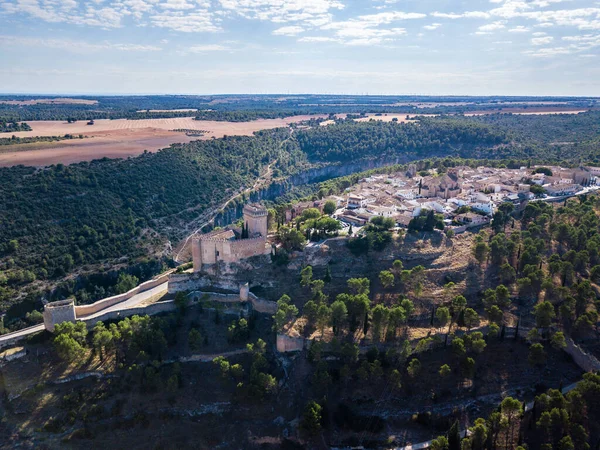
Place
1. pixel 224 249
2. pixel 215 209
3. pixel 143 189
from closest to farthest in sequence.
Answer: pixel 224 249, pixel 143 189, pixel 215 209

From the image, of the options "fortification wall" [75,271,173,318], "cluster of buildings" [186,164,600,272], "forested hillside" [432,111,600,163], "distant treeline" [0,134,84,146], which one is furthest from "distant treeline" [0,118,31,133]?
"forested hillside" [432,111,600,163]

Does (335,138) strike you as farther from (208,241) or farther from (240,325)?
(240,325)

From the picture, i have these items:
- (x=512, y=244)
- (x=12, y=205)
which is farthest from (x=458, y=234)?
(x=12, y=205)

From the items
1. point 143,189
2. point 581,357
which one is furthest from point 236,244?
point 143,189

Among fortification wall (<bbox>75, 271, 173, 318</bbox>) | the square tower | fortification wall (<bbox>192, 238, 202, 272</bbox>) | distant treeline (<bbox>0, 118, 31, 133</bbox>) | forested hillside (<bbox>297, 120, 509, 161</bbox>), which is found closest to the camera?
fortification wall (<bbox>75, 271, 173, 318</bbox>)

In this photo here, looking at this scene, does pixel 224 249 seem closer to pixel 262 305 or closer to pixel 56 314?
pixel 262 305

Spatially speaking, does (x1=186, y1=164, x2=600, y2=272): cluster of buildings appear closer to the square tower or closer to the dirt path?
the square tower

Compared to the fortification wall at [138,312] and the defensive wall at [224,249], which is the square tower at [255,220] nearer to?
the defensive wall at [224,249]
